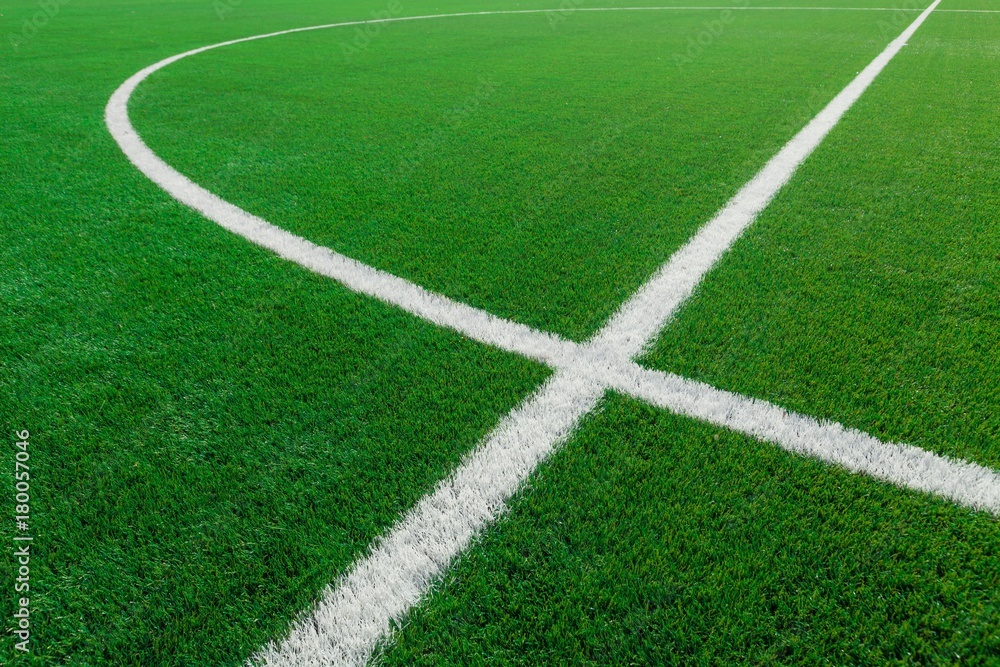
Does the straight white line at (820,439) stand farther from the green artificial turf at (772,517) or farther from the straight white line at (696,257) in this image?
the straight white line at (696,257)

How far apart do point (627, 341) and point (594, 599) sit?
3.15ft

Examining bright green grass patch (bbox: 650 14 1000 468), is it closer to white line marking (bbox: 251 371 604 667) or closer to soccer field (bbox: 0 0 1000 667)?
soccer field (bbox: 0 0 1000 667)

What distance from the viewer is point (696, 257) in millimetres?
2568

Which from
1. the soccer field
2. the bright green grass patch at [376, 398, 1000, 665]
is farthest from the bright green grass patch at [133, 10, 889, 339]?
the bright green grass patch at [376, 398, 1000, 665]

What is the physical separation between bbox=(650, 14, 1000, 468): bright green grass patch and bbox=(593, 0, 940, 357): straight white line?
6 cm

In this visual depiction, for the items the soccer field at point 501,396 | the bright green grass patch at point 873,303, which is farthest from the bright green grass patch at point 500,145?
the bright green grass patch at point 873,303

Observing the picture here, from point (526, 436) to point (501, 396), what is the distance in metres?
0.19

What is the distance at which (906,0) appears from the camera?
521 inches

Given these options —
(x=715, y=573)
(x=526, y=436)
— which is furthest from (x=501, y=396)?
(x=715, y=573)

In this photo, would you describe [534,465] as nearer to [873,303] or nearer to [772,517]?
[772,517]

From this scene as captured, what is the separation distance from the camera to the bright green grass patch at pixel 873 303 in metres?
1.76

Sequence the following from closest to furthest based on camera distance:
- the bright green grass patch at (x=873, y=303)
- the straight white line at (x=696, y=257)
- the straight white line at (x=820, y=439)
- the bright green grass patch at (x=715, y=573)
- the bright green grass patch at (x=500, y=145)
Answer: the bright green grass patch at (x=715, y=573)
the straight white line at (x=820, y=439)
the bright green grass patch at (x=873, y=303)
the straight white line at (x=696, y=257)
the bright green grass patch at (x=500, y=145)

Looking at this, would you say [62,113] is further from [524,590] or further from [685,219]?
[524,590]

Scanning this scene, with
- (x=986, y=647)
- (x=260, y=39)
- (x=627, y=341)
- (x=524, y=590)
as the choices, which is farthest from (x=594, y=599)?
(x=260, y=39)
